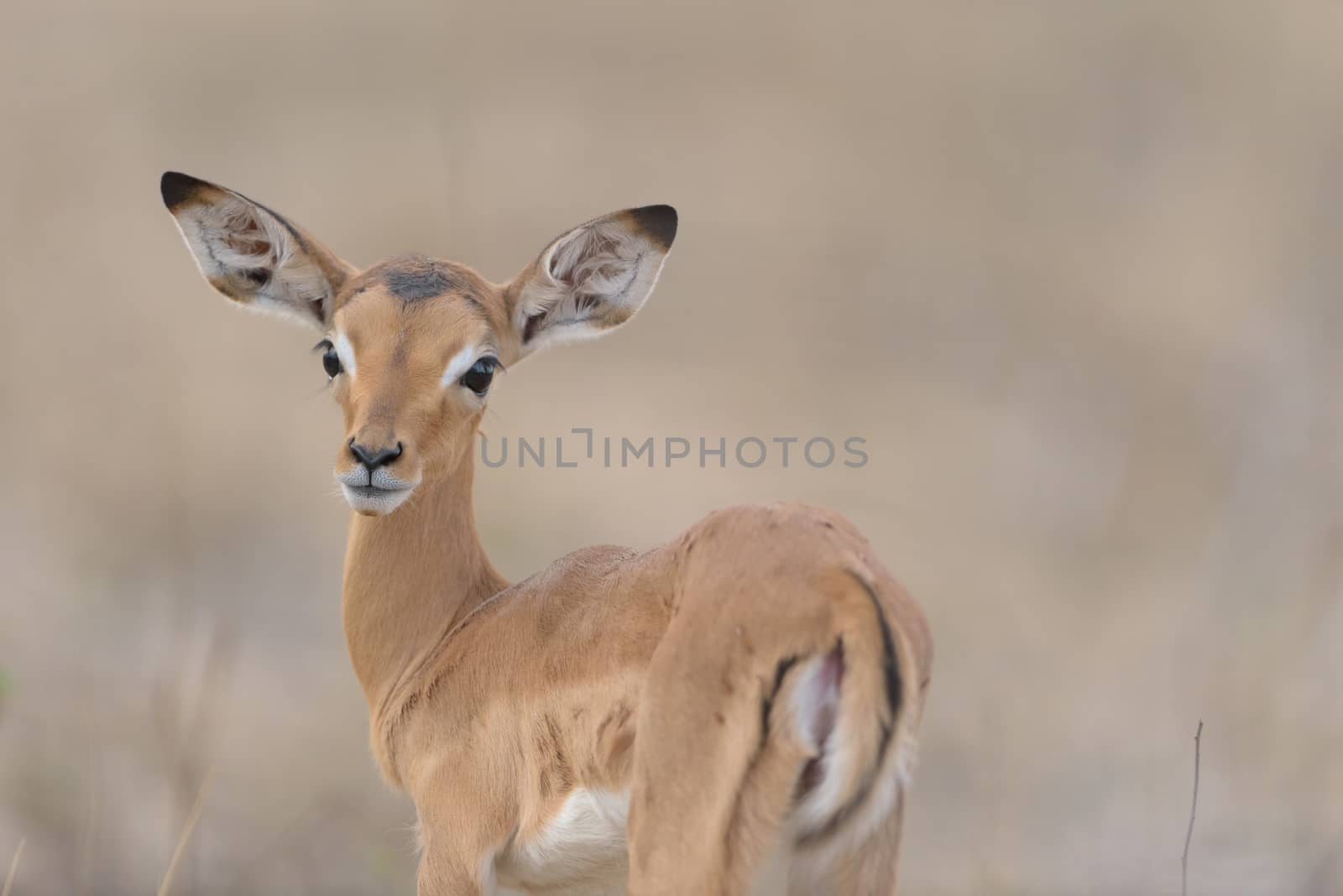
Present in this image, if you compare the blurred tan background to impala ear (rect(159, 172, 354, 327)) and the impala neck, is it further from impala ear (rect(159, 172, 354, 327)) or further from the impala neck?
impala ear (rect(159, 172, 354, 327))

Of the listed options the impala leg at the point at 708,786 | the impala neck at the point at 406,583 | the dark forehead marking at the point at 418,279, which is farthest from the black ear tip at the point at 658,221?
the impala leg at the point at 708,786

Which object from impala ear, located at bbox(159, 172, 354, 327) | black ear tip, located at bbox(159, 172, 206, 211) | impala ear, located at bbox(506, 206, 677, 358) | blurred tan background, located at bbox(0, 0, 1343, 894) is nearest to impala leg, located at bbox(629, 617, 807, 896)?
impala ear, located at bbox(506, 206, 677, 358)

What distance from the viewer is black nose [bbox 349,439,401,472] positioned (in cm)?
443

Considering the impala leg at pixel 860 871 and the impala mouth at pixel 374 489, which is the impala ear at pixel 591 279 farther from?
the impala leg at pixel 860 871

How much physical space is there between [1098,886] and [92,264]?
11059 mm

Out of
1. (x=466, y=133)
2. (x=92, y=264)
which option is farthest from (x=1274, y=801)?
(x=92, y=264)

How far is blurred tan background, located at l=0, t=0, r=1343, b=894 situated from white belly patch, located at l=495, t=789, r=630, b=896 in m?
3.23

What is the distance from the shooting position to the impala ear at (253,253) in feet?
17.3

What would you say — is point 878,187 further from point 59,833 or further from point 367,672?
point 367,672

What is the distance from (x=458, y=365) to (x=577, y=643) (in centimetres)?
107

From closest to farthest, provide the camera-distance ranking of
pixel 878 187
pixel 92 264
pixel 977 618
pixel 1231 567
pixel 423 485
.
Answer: pixel 423 485
pixel 977 618
pixel 1231 567
pixel 92 264
pixel 878 187

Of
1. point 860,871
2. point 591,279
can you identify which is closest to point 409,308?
point 591,279

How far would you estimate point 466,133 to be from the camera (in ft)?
50.2

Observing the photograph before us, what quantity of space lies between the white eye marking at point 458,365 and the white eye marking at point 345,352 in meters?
0.30
